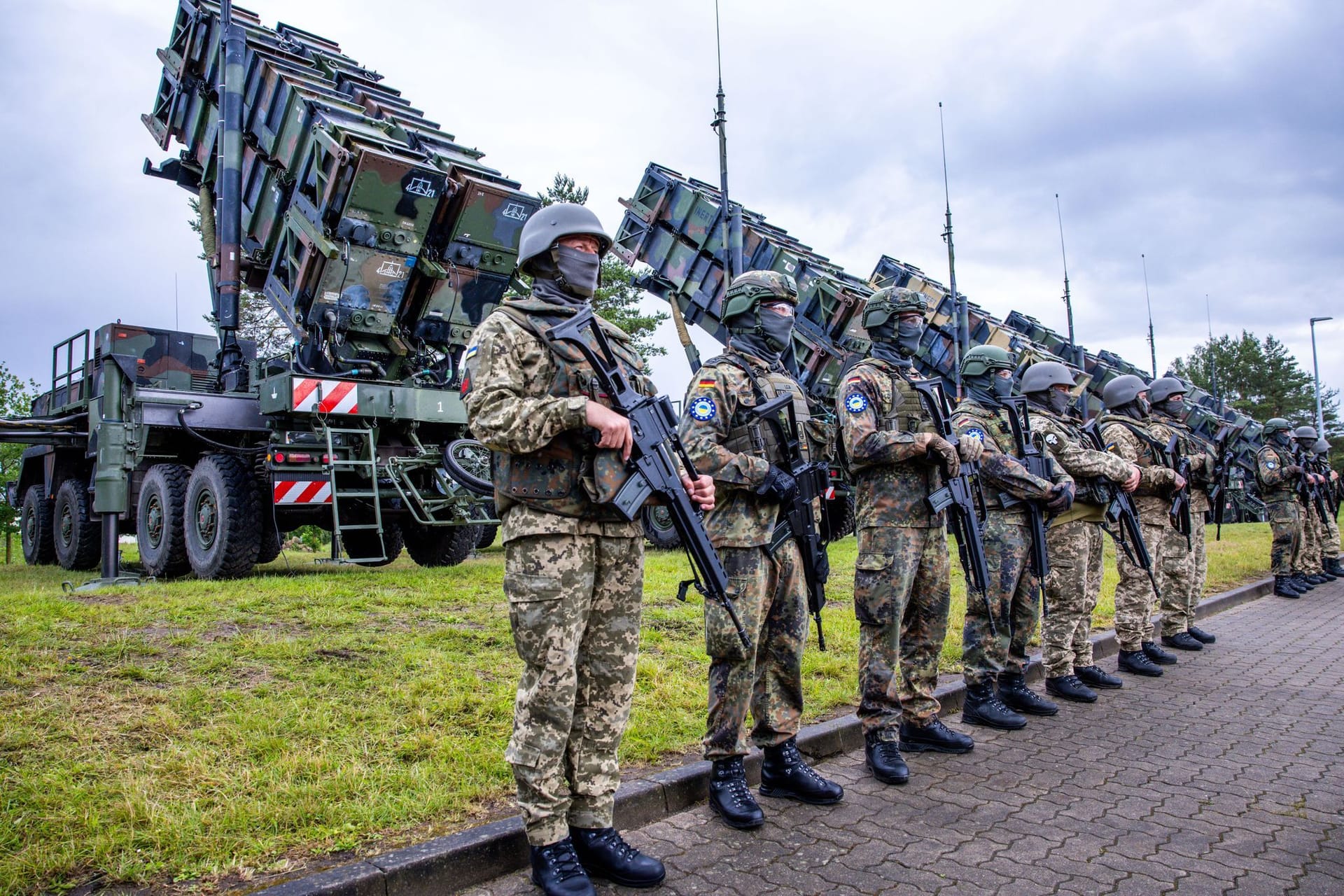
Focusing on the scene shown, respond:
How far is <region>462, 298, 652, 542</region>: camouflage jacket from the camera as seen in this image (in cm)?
255

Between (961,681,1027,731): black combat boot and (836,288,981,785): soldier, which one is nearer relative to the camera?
(836,288,981,785): soldier

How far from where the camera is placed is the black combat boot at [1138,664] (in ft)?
19.0

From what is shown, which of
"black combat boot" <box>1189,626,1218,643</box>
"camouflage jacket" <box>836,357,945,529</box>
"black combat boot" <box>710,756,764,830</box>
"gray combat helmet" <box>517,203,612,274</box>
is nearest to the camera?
"gray combat helmet" <box>517,203,612,274</box>

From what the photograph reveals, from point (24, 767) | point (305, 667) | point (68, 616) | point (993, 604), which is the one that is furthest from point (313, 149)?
point (993, 604)

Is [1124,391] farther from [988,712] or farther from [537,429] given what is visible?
[537,429]

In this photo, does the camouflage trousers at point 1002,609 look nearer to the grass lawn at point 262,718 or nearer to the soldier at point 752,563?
the grass lawn at point 262,718

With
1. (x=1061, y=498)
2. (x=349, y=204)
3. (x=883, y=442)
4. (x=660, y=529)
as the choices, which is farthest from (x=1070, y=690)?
(x=349, y=204)

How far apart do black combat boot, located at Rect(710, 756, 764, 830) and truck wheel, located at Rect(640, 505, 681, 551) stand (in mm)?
6854

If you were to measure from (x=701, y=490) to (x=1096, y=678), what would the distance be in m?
3.85

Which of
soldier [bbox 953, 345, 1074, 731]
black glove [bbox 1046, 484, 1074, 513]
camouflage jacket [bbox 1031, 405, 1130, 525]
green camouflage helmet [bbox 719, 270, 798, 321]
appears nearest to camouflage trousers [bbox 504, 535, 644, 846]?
green camouflage helmet [bbox 719, 270, 798, 321]

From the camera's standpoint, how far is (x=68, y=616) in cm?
546

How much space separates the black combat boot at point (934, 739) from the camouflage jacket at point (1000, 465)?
1.27 m

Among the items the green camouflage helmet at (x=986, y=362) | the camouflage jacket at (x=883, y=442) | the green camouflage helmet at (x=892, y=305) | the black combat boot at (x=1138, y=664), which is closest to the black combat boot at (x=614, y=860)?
the camouflage jacket at (x=883, y=442)

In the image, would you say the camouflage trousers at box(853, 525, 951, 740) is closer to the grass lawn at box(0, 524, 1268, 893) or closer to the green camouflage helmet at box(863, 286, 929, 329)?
the grass lawn at box(0, 524, 1268, 893)
